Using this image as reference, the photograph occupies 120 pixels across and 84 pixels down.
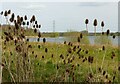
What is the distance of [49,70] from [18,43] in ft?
10.7

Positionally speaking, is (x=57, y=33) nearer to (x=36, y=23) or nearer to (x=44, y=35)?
(x=44, y=35)

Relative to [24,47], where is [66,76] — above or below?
below

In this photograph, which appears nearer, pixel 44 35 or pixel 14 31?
pixel 14 31

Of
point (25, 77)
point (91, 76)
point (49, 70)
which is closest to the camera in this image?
point (91, 76)

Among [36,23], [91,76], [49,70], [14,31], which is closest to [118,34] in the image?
[91,76]

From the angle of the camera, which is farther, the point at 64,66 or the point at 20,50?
the point at 64,66

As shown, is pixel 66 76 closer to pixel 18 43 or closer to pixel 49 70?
pixel 18 43

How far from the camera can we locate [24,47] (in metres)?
4.37

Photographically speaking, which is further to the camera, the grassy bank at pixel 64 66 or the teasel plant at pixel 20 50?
the grassy bank at pixel 64 66

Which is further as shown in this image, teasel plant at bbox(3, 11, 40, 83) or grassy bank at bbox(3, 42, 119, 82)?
grassy bank at bbox(3, 42, 119, 82)

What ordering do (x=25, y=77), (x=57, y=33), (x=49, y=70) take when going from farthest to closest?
(x=49, y=70) → (x=57, y=33) → (x=25, y=77)

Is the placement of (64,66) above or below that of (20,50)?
below

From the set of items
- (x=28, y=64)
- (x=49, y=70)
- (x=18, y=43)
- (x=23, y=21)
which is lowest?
(x=49, y=70)

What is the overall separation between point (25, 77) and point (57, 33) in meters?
0.83
